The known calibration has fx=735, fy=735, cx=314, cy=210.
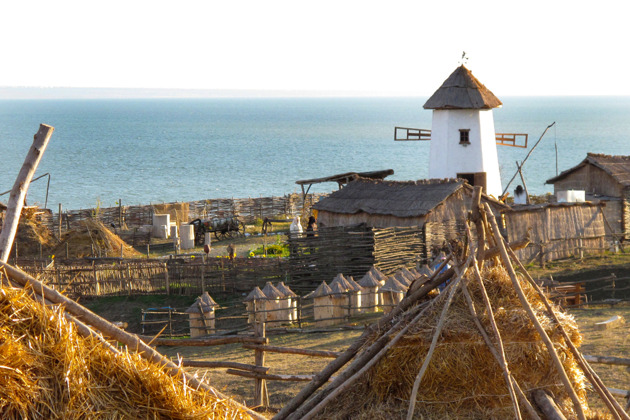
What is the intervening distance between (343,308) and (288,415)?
29.8ft

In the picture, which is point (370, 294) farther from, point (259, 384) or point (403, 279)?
point (259, 384)

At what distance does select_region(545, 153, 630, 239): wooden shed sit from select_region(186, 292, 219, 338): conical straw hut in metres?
14.6

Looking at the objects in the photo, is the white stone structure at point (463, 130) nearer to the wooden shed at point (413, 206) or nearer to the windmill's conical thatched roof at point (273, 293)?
the wooden shed at point (413, 206)

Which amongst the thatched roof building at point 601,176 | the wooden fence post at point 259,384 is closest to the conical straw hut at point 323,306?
the wooden fence post at point 259,384

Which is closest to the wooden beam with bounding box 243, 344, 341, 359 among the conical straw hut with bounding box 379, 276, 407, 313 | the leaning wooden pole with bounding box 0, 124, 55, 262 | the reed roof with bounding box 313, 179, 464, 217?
the leaning wooden pole with bounding box 0, 124, 55, 262

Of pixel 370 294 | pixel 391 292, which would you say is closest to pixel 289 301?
pixel 370 294

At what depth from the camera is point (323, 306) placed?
605 inches

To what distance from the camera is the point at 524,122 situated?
17200 cm

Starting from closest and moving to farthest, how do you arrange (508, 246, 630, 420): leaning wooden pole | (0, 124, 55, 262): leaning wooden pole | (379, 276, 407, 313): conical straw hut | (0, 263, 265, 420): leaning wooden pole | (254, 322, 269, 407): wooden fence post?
(0, 263, 265, 420): leaning wooden pole
(0, 124, 55, 262): leaning wooden pole
(508, 246, 630, 420): leaning wooden pole
(254, 322, 269, 407): wooden fence post
(379, 276, 407, 313): conical straw hut

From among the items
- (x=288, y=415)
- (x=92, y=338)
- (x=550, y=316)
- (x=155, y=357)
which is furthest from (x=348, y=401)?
(x=92, y=338)

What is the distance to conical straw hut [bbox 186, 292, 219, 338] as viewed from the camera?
49.9ft

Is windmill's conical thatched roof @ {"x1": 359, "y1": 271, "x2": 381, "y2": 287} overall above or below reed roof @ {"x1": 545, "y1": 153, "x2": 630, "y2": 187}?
below

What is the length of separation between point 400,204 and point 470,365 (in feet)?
52.7

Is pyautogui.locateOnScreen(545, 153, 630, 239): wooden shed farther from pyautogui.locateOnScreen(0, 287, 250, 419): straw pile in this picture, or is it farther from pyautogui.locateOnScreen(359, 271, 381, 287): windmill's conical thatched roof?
pyautogui.locateOnScreen(0, 287, 250, 419): straw pile
